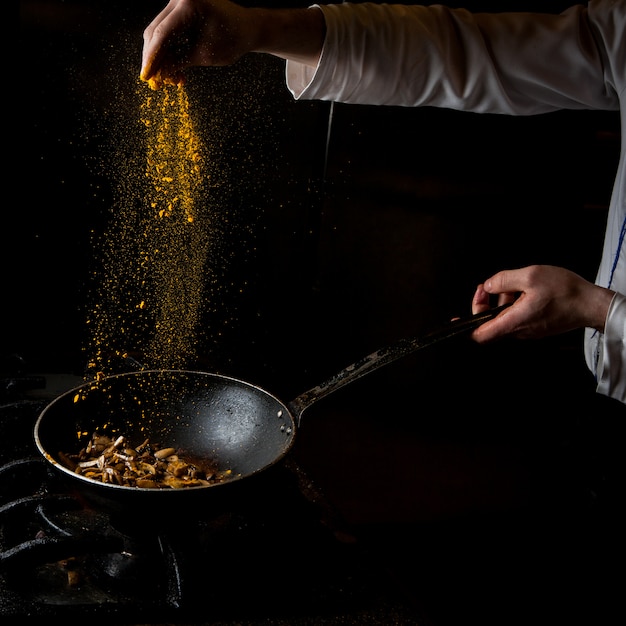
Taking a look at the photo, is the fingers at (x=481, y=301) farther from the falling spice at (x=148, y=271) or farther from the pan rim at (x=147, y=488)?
the falling spice at (x=148, y=271)

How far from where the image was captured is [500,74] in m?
1.24

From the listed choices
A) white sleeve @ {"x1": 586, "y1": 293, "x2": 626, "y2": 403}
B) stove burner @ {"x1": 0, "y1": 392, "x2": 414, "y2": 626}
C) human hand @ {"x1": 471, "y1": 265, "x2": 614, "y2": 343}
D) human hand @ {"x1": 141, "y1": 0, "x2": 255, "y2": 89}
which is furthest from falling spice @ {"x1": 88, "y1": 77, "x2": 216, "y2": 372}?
white sleeve @ {"x1": 586, "y1": 293, "x2": 626, "y2": 403}

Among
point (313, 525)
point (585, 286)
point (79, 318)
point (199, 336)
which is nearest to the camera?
point (313, 525)

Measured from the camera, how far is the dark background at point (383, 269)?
145 cm

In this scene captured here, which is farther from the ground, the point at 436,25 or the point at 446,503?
the point at 436,25

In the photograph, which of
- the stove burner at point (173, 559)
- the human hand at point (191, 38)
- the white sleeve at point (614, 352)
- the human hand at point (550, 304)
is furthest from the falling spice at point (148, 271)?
the white sleeve at point (614, 352)

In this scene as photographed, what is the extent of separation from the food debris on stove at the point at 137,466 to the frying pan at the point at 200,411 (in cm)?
2

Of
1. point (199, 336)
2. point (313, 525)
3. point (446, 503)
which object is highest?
point (313, 525)

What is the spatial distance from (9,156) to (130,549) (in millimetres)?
1017

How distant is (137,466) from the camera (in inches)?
35.6

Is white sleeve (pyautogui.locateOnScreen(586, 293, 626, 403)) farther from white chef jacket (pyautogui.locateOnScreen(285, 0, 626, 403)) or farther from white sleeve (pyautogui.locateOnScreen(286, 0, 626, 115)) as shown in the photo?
white sleeve (pyautogui.locateOnScreen(286, 0, 626, 115))

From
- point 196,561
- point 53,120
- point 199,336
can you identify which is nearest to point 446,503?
point 199,336

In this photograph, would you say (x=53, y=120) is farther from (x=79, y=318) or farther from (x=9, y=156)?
(x=79, y=318)

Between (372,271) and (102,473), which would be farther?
(372,271)
